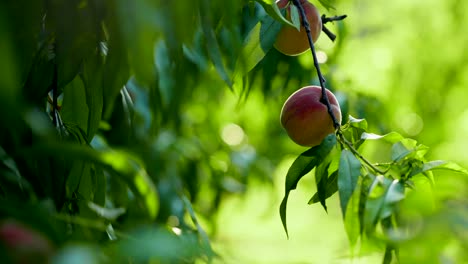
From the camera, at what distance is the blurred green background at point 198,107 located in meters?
0.36

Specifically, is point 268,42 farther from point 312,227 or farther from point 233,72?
point 312,227

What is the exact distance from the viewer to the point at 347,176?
52 centimetres

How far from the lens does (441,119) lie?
271cm

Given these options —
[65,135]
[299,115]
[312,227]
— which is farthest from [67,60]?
[312,227]

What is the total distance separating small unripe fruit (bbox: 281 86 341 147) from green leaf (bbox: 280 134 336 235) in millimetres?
85

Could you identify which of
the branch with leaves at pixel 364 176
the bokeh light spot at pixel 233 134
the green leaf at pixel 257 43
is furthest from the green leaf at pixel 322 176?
the bokeh light spot at pixel 233 134

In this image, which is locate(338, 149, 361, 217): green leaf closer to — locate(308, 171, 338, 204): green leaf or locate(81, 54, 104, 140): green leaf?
locate(308, 171, 338, 204): green leaf

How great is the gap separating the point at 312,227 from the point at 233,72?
8.25 ft

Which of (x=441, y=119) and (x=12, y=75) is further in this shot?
(x=441, y=119)

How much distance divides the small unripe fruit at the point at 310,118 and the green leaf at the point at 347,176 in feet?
0.45

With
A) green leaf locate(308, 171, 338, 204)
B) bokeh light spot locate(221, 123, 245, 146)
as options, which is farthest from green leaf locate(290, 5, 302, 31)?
bokeh light spot locate(221, 123, 245, 146)

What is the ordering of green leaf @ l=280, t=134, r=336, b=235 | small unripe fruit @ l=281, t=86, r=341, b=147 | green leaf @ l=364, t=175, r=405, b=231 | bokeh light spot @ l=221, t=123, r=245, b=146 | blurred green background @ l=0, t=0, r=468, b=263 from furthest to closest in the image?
bokeh light spot @ l=221, t=123, r=245, b=146 < small unripe fruit @ l=281, t=86, r=341, b=147 < green leaf @ l=280, t=134, r=336, b=235 < green leaf @ l=364, t=175, r=405, b=231 < blurred green background @ l=0, t=0, r=468, b=263

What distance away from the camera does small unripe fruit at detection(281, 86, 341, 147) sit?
68 centimetres

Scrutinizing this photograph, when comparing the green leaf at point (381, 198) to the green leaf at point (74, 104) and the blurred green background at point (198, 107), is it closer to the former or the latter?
the blurred green background at point (198, 107)
